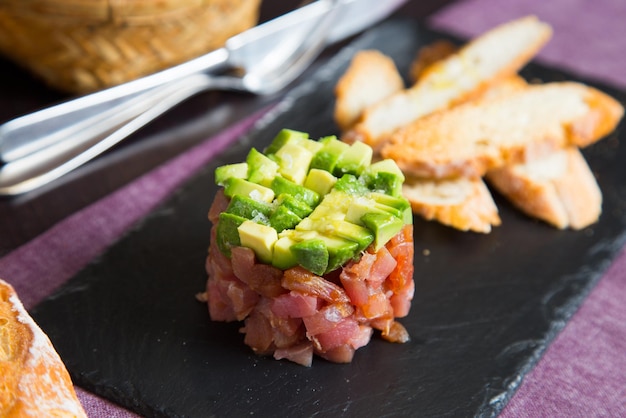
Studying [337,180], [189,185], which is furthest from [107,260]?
[337,180]

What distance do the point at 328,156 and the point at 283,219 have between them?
34 cm

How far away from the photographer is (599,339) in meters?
3.12

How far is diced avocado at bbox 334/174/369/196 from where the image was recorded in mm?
2691

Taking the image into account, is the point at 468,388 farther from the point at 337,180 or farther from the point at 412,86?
the point at 412,86

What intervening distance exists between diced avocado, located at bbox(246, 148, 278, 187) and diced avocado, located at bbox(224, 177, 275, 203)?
0.14 ft

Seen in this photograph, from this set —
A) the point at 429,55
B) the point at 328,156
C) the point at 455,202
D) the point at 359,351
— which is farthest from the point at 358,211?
the point at 429,55

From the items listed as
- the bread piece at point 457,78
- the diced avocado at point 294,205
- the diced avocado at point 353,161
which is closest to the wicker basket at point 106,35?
the bread piece at point 457,78

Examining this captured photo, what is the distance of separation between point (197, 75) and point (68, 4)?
0.77 metres

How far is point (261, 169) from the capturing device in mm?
2791

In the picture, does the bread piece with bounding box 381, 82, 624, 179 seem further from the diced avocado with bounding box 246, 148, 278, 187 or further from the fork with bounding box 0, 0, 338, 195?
the fork with bounding box 0, 0, 338, 195

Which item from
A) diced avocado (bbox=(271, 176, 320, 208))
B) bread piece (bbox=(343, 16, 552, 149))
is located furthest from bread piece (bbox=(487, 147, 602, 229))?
diced avocado (bbox=(271, 176, 320, 208))

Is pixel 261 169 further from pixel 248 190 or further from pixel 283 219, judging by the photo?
pixel 283 219

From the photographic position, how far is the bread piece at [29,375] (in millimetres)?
2189

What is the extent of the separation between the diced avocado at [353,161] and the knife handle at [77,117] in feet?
4.36
